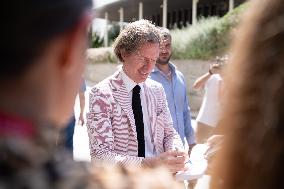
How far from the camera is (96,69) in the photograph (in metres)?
30.9

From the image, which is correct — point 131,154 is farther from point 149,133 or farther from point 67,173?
point 67,173

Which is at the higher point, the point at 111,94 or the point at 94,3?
the point at 94,3

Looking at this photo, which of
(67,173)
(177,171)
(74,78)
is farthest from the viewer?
(177,171)

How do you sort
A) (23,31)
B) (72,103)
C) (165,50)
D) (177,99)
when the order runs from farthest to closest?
1. (165,50)
2. (177,99)
3. (72,103)
4. (23,31)

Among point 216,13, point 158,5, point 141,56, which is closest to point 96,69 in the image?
point 158,5

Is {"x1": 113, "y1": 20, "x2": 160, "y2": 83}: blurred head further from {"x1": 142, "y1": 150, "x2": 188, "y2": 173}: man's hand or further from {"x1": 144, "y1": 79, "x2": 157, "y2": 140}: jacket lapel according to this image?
{"x1": 142, "y1": 150, "x2": 188, "y2": 173}: man's hand

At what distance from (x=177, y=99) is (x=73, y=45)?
396 cm

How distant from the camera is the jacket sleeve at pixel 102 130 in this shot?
120 inches

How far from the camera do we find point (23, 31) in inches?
33.0

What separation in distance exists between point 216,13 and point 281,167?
90.7 feet

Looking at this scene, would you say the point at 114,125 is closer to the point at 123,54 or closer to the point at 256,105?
the point at 123,54

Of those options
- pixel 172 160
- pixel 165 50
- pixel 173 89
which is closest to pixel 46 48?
pixel 172 160

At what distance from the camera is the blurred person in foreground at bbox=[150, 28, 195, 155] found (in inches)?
188

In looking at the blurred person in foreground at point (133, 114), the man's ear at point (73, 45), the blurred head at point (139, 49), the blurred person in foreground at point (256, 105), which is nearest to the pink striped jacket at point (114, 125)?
the blurred person in foreground at point (133, 114)
